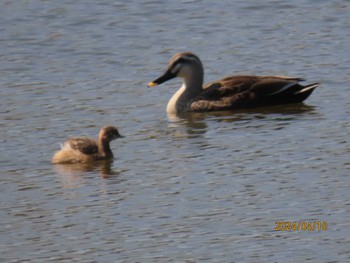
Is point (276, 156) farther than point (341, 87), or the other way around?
point (341, 87)

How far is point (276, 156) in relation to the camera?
13125mm

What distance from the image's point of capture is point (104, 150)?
44.4ft

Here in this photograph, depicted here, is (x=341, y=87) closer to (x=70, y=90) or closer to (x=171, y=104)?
(x=171, y=104)

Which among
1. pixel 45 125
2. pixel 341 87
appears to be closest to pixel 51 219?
pixel 45 125

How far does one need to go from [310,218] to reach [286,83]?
5.35 metres

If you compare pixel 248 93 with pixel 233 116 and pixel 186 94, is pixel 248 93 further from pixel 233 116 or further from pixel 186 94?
pixel 186 94

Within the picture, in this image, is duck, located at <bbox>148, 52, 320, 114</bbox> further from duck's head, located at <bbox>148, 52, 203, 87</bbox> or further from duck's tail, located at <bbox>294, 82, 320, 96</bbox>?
duck's head, located at <bbox>148, 52, 203, 87</bbox>

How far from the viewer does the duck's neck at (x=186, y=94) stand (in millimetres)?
15875

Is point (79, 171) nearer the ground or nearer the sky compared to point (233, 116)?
nearer the sky

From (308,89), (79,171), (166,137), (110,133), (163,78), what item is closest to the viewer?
(79,171)

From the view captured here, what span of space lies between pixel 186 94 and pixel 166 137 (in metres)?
1.86
